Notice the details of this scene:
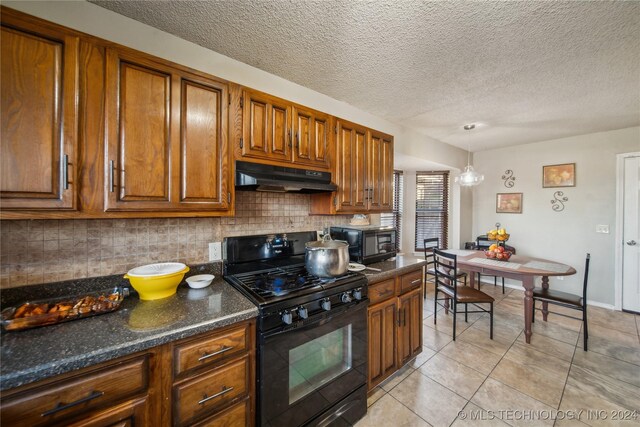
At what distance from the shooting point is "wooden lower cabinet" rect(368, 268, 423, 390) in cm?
182

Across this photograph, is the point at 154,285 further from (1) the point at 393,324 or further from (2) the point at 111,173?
(1) the point at 393,324

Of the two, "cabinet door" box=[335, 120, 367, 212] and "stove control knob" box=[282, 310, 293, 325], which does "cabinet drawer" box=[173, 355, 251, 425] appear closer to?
"stove control knob" box=[282, 310, 293, 325]

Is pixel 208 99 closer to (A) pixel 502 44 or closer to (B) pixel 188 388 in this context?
(B) pixel 188 388

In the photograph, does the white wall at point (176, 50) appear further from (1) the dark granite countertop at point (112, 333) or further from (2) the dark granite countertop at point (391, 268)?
(2) the dark granite countertop at point (391, 268)

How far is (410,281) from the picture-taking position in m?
2.11

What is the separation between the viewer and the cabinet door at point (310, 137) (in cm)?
185

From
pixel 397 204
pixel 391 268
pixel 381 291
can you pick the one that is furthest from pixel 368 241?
pixel 397 204

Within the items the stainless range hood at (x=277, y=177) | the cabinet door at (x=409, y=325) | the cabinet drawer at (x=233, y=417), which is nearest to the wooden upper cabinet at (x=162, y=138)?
the stainless range hood at (x=277, y=177)

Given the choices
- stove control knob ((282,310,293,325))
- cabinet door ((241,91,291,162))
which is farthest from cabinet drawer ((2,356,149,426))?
cabinet door ((241,91,291,162))

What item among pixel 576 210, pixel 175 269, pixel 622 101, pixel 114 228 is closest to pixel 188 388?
pixel 175 269

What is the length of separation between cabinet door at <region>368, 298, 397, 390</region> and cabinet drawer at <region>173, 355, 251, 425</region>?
37.5 inches

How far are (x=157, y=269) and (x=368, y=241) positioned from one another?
1563 mm

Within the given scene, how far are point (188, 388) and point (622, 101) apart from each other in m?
4.38

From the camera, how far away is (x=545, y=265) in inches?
108
